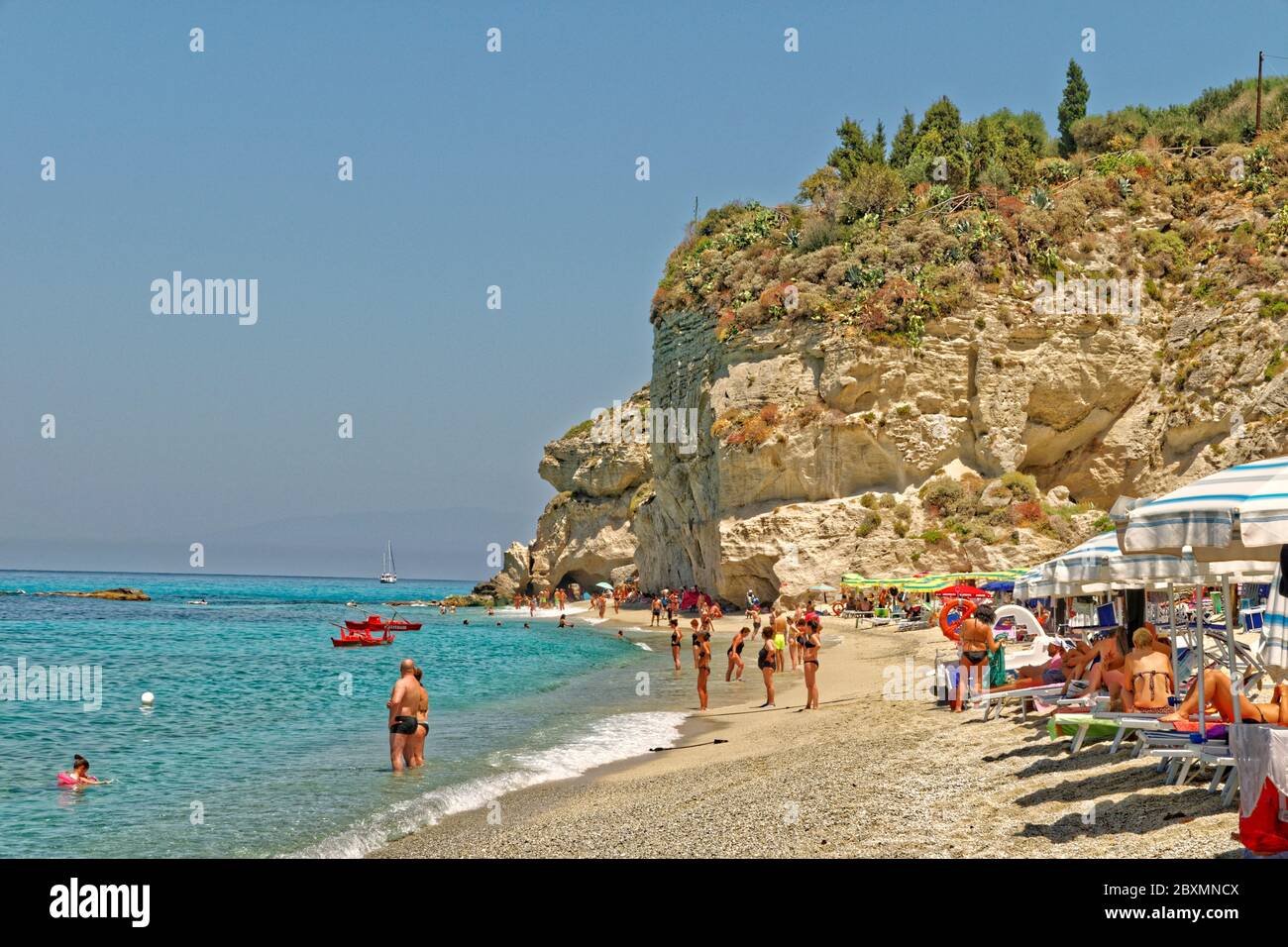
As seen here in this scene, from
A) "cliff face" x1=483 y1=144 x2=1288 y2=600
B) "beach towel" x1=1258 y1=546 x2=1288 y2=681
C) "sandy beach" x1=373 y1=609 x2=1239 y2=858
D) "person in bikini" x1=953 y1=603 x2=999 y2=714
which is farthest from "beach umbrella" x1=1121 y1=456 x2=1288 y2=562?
"cliff face" x1=483 y1=144 x2=1288 y2=600

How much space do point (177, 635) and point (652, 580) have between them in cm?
2567

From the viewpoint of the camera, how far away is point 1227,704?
8.36 metres

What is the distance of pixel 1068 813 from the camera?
802 centimetres

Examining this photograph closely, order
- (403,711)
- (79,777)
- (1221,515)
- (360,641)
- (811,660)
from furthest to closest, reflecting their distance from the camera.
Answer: (360,641) → (811,660) → (403,711) → (79,777) → (1221,515)

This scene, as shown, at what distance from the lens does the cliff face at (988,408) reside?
42.5 metres

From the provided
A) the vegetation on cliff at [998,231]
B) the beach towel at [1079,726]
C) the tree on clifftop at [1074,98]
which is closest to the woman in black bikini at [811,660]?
the beach towel at [1079,726]

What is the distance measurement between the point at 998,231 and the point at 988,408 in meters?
7.97

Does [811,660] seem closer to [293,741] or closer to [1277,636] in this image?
[293,741]

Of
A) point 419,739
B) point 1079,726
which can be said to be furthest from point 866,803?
point 419,739

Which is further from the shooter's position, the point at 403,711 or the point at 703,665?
the point at 703,665

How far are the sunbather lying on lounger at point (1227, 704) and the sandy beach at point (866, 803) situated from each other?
1.93 feet

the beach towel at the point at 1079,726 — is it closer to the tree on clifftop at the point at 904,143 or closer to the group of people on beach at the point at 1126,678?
the group of people on beach at the point at 1126,678
